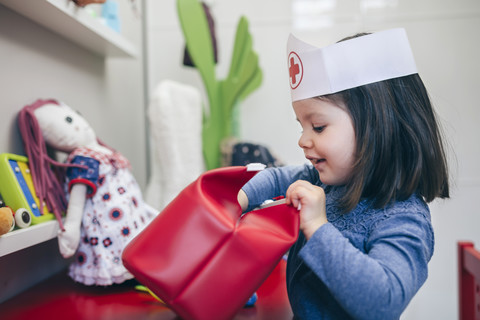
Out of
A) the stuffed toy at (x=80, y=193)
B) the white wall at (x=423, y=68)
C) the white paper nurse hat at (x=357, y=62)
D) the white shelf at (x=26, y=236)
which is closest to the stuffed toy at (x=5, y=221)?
the white shelf at (x=26, y=236)

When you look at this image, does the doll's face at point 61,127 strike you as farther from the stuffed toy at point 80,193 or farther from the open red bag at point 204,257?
the open red bag at point 204,257

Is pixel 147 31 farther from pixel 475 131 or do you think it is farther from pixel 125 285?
pixel 475 131

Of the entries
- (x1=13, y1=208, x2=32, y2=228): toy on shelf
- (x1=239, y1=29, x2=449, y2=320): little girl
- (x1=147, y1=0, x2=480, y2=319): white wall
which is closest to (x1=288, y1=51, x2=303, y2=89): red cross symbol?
(x1=239, y1=29, x2=449, y2=320): little girl

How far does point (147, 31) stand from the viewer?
4.84ft

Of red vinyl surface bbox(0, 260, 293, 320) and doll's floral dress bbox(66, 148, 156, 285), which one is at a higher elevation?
doll's floral dress bbox(66, 148, 156, 285)

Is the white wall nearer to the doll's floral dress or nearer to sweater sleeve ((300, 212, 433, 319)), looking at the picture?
A: the doll's floral dress

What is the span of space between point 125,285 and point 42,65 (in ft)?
1.56

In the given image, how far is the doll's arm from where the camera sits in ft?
2.34

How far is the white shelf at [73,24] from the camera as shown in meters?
0.71

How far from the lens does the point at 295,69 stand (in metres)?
0.59

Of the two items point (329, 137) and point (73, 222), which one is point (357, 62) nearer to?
point (329, 137)

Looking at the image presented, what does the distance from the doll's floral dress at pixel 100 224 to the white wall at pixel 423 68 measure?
0.76 m

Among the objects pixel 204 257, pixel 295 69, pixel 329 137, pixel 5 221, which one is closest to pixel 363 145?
pixel 329 137

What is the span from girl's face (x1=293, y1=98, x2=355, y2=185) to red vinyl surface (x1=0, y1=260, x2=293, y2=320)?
0.25m
